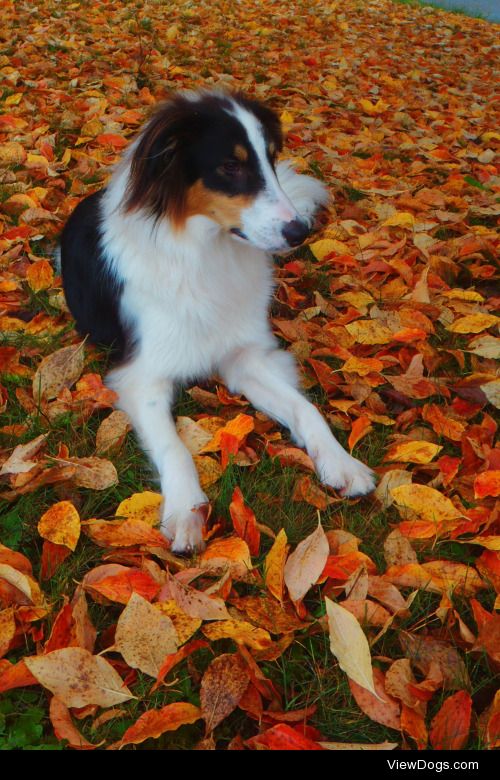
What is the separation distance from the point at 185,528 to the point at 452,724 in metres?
0.94

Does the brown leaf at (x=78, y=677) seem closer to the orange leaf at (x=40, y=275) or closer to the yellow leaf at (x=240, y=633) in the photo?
the yellow leaf at (x=240, y=633)

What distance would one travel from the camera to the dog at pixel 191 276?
247 centimetres

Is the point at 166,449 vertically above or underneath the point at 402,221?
underneath

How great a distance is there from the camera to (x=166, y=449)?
2.40m

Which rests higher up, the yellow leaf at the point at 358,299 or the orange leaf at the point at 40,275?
the yellow leaf at the point at 358,299

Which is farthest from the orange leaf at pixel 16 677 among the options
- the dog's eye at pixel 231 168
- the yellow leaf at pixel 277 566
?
the dog's eye at pixel 231 168

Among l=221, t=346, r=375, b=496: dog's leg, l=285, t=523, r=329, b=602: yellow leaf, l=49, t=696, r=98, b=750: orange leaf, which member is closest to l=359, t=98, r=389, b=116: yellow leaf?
l=221, t=346, r=375, b=496: dog's leg

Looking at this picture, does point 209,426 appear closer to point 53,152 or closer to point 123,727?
point 123,727

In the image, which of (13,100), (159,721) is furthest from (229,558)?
(13,100)

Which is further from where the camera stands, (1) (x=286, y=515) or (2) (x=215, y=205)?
(2) (x=215, y=205)

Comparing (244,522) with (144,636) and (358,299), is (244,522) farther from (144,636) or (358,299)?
(358,299)

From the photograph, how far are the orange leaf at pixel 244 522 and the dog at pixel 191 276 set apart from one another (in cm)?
12

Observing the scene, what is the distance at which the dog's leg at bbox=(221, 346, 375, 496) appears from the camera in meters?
2.32
